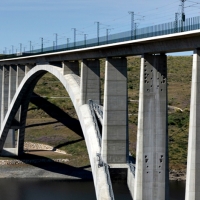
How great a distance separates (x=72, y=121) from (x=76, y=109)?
41598 mm

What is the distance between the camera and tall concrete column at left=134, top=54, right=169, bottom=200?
2880 cm

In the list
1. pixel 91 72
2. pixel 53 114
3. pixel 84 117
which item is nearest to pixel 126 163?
pixel 84 117

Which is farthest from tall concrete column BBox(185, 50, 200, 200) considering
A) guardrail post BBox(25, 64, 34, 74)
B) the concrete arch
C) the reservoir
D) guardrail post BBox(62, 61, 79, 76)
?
guardrail post BBox(25, 64, 34, 74)

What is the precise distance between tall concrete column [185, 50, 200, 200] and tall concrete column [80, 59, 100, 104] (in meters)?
19.0

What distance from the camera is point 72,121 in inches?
3327

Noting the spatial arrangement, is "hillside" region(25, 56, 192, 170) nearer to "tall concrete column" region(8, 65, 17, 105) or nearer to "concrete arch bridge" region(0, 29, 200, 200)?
"tall concrete column" region(8, 65, 17, 105)

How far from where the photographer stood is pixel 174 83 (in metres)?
108

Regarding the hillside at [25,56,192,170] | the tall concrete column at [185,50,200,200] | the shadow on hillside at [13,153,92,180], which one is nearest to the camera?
the tall concrete column at [185,50,200,200]

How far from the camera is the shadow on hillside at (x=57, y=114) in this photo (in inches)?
3221

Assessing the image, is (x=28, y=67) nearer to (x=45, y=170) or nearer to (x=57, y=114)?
(x=45, y=170)

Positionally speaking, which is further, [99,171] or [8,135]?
[8,135]

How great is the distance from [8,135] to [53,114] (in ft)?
49.4

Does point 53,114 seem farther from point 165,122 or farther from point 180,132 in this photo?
point 165,122

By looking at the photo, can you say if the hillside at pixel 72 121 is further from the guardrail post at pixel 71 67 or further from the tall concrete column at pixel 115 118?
the tall concrete column at pixel 115 118
